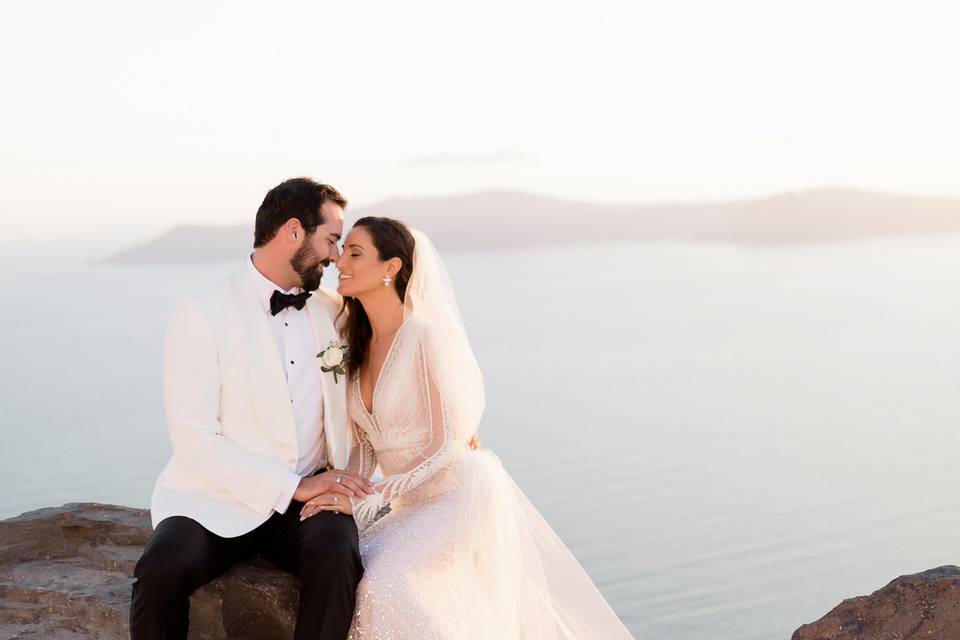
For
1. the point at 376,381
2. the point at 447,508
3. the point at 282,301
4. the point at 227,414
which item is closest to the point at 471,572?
the point at 447,508

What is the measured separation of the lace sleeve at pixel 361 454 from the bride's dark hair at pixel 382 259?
219 mm

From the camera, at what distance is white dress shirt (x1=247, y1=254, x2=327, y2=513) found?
11.6ft

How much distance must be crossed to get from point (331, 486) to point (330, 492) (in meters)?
0.02

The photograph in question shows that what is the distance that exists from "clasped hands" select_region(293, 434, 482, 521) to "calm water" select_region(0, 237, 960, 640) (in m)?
1.73

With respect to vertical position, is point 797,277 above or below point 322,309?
below

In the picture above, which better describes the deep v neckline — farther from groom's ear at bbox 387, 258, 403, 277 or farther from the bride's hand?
the bride's hand

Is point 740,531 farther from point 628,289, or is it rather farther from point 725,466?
point 628,289

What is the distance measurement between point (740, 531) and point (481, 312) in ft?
58.9

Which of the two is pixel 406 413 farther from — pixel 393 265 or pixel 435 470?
pixel 393 265

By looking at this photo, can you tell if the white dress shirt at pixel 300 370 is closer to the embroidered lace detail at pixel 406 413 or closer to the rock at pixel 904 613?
the embroidered lace detail at pixel 406 413

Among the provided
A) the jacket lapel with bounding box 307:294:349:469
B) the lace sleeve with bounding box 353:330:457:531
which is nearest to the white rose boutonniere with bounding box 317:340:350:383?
the jacket lapel with bounding box 307:294:349:469

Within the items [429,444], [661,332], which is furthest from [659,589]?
[661,332]

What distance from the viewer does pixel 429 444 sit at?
370cm

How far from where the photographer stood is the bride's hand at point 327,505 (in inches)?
129
